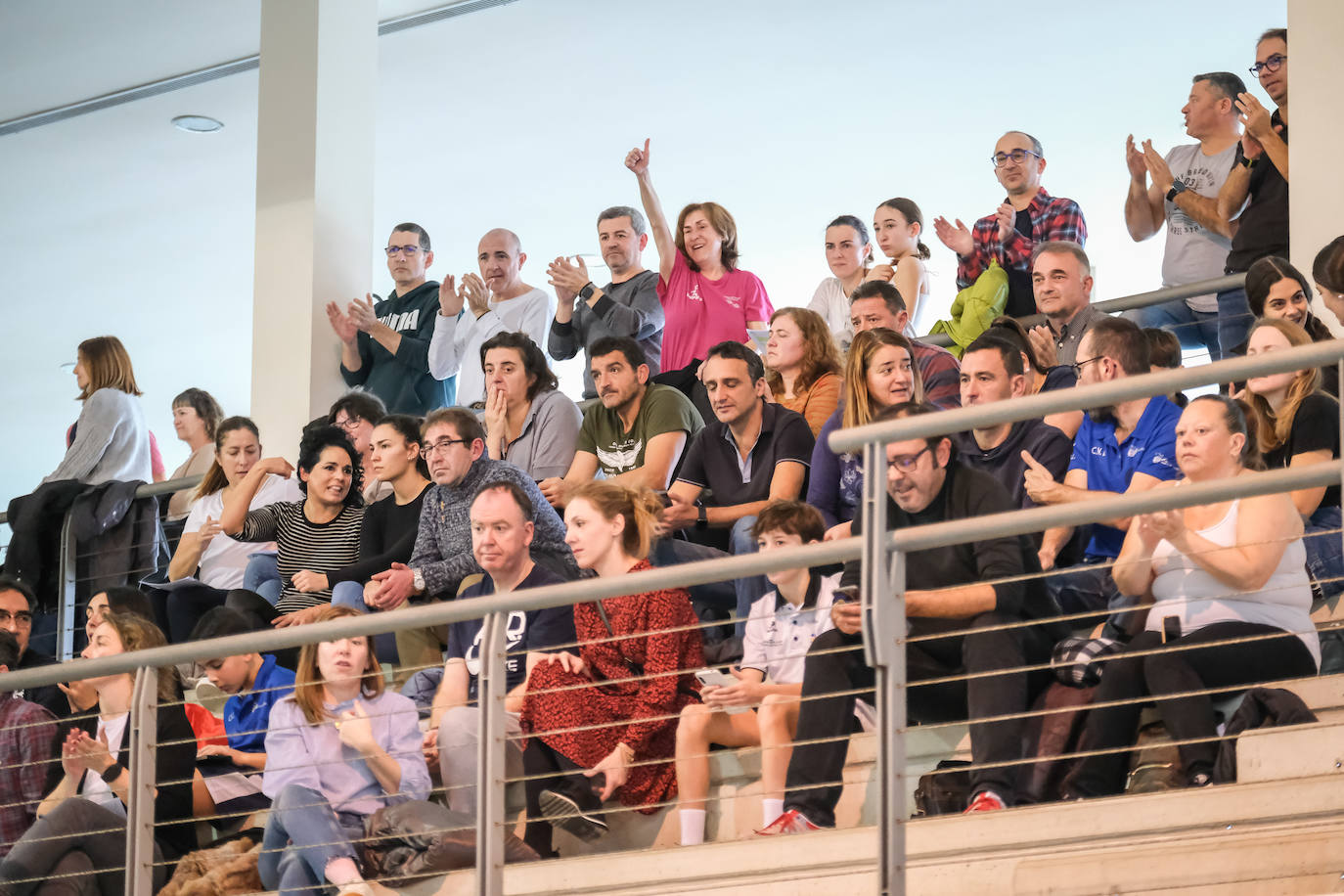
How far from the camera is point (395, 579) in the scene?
5.31 metres

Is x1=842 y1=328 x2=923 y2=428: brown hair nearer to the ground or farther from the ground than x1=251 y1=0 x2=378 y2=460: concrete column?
nearer to the ground

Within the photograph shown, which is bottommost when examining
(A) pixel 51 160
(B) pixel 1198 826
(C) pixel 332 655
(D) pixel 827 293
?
(B) pixel 1198 826

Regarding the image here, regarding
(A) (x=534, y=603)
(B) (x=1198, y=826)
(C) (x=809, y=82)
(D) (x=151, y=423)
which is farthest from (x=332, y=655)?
(D) (x=151, y=423)

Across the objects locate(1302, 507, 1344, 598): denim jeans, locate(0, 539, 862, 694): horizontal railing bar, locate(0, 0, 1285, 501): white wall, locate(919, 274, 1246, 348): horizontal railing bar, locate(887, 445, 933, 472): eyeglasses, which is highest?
locate(0, 0, 1285, 501): white wall

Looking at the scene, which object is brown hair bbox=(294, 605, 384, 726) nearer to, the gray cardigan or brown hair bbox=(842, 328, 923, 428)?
brown hair bbox=(842, 328, 923, 428)

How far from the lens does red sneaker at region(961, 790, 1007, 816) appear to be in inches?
132

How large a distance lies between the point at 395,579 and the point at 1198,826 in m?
2.83

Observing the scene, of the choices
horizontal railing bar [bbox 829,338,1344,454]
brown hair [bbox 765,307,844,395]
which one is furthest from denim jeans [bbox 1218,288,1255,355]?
horizontal railing bar [bbox 829,338,1344,454]

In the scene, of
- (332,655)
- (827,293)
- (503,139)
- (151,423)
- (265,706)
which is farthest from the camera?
(151,423)

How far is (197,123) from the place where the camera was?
32.0 feet

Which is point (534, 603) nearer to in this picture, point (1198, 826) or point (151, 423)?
point (1198, 826)

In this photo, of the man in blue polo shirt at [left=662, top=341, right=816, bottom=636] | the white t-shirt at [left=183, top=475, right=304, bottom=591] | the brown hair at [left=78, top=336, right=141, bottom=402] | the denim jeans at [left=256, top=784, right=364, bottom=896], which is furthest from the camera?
the brown hair at [left=78, top=336, right=141, bottom=402]

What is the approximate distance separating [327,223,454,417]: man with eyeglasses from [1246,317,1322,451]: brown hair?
3783mm

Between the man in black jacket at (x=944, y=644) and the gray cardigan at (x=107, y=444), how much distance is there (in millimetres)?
4057
